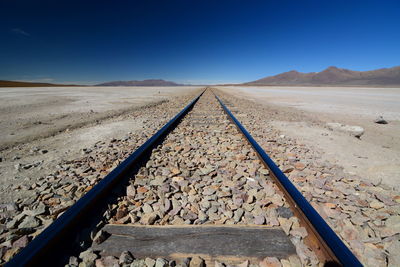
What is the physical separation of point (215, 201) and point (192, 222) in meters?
0.40

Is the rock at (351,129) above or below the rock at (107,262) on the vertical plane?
above

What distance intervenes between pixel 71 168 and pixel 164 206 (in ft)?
6.07

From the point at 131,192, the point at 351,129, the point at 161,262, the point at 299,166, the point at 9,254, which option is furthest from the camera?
the point at 351,129

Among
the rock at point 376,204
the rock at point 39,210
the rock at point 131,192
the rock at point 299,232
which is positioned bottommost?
the rock at point 376,204

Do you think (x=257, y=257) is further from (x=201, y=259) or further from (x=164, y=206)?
(x=164, y=206)

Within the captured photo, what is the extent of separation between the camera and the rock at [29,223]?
1689 mm

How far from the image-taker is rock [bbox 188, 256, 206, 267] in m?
1.30

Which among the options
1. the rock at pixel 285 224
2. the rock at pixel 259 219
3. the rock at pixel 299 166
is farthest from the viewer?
the rock at pixel 299 166

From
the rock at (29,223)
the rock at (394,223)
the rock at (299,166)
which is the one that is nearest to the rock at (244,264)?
the rock at (394,223)

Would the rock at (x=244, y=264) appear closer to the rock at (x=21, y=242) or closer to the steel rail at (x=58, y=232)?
the steel rail at (x=58, y=232)

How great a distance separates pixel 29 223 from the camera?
171 cm

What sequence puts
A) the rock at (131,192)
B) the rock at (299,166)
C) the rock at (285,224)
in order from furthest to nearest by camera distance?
the rock at (299,166)
the rock at (131,192)
the rock at (285,224)

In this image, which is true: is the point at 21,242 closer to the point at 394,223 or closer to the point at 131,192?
the point at 131,192

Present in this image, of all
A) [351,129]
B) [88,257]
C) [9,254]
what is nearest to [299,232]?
[88,257]
